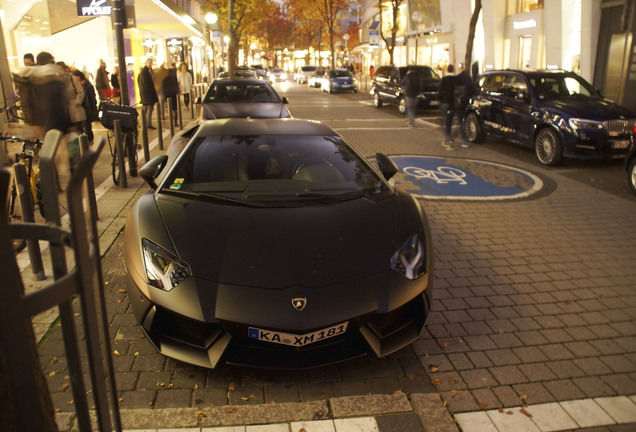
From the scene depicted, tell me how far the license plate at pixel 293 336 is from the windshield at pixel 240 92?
30.9 ft

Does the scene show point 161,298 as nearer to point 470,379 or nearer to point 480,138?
point 470,379

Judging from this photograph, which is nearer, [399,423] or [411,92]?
[399,423]

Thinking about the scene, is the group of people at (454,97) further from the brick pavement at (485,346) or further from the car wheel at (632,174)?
the brick pavement at (485,346)

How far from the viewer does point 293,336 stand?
3.28 meters

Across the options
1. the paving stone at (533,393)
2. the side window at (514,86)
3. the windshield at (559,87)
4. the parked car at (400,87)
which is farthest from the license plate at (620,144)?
the parked car at (400,87)

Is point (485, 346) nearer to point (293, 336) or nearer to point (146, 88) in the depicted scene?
point (293, 336)

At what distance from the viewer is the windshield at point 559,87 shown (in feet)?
38.5

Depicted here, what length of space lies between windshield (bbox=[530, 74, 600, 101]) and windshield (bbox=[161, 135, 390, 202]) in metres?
8.14

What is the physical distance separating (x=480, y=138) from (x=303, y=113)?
919 centimetres

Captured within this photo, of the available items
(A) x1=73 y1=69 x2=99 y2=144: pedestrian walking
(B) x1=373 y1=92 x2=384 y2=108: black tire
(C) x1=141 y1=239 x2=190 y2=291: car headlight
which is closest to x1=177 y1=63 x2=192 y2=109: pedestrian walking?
(B) x1=373 y1=92 x2=384 y2=108: black tire

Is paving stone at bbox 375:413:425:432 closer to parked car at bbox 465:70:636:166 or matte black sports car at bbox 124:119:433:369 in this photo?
matte black sports car at bbox 124:119:433:369

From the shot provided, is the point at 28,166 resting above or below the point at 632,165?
above

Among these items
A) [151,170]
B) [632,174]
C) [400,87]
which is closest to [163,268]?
[151,170]

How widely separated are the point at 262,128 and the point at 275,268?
215 cm
